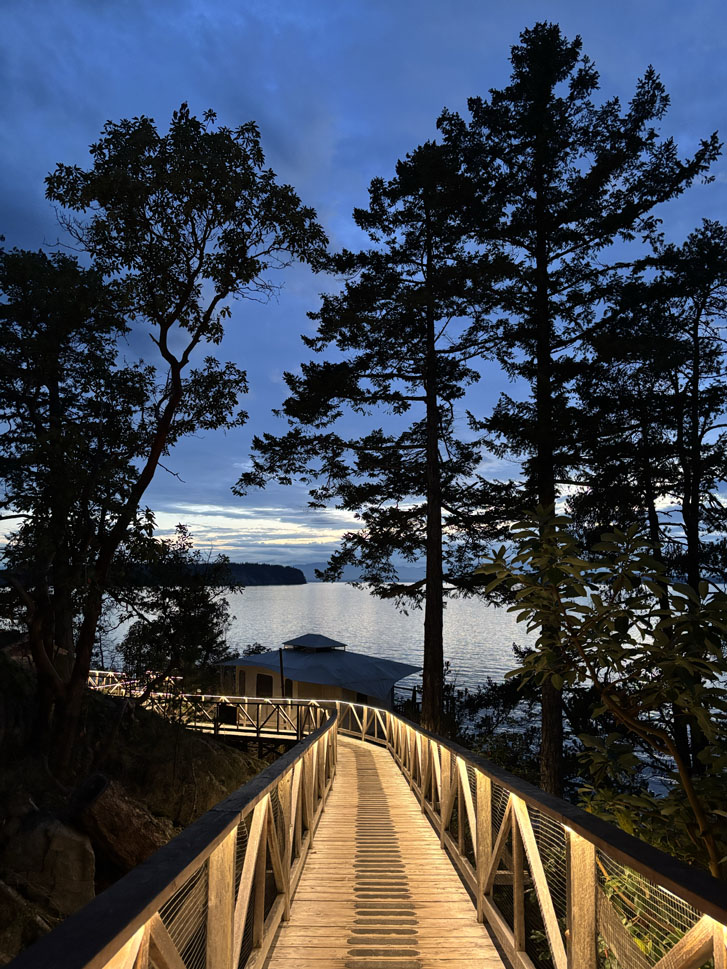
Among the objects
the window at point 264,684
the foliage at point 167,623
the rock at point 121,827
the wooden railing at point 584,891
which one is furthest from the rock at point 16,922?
the window at point 264,684

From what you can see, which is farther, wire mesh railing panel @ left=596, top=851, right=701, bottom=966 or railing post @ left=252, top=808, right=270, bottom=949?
railing post @ left=252, top=808, right=270, bottom=949

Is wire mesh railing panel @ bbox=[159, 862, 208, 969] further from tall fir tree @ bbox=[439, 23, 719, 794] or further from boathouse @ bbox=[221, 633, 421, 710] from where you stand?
boathouse @ bbox=[221, 633, 421, 710]

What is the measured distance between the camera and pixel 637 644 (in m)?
2.92

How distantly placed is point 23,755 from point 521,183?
14.9 m

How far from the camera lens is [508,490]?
612 inches

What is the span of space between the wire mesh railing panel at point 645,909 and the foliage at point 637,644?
2.87ft

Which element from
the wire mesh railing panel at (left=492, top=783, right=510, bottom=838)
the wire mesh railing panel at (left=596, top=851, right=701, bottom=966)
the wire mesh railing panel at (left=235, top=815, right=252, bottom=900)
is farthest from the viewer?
the wire mesh railing panel at (left=492, top=783, right=510, bottom=838)

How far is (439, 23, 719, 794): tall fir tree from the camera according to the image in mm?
12328

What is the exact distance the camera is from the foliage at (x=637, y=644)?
2.74 meters

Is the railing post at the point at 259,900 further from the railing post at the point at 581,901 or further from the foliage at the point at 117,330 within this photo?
the foliage at the point at 117,330

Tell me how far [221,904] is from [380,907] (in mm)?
1976

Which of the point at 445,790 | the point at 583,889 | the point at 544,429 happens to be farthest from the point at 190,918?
the point at 544,429

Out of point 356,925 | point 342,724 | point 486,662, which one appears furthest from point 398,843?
point 486,662

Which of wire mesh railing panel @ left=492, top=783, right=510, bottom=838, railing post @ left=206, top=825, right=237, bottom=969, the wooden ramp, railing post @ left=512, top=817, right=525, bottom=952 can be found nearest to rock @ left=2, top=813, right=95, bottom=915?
the wooden ramp
